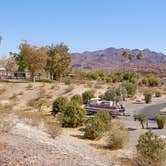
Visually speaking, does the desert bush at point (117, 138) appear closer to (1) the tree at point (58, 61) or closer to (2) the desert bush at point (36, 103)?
(2) the desert bush at point (36, 103)

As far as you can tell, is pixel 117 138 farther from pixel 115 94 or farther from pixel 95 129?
pixel 115 94

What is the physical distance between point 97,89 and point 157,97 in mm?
10454

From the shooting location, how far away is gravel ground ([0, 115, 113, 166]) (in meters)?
13.4

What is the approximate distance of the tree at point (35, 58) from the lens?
224ft

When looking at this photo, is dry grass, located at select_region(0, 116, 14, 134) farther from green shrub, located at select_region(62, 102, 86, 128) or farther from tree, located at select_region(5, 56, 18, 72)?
tree, located at select_region(5, 56, 18, 72)

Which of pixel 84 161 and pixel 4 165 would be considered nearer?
pixel 4 165

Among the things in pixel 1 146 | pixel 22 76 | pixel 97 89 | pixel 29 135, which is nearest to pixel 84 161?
pixel 1 146

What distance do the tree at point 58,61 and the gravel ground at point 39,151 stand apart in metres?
51.7

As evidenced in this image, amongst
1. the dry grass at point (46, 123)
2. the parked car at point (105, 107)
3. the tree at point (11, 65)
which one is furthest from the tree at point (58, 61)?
the dry grass at point (46, 123)

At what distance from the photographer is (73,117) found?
29.3 metres

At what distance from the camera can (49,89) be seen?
54.5 metres

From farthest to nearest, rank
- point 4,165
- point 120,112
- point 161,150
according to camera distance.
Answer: point 120,112 → point 161,150 → point 4,165

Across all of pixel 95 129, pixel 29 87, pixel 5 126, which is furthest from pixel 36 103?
pixel 5 126

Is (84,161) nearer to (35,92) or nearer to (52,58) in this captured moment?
(35,92)
